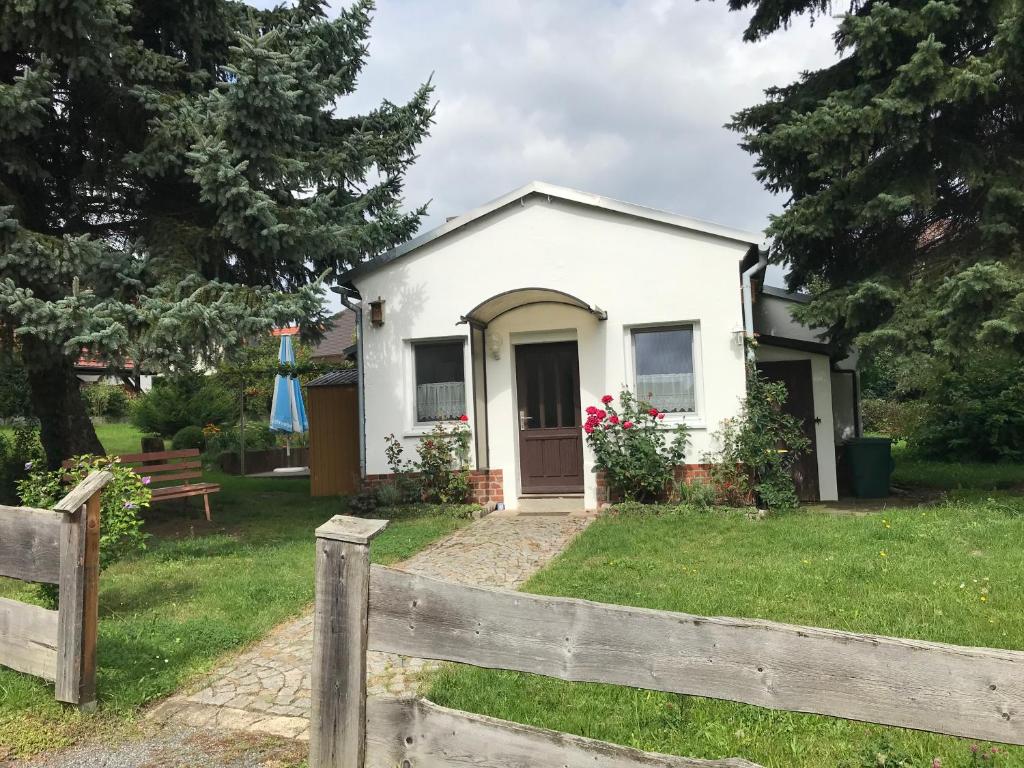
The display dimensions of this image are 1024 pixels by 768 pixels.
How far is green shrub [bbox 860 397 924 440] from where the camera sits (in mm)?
16594

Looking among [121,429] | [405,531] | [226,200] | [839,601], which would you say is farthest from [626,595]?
[121,429]

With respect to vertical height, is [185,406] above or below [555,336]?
below

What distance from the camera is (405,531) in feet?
28.7

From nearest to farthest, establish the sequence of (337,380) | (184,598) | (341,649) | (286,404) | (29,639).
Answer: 1. (341,649)
2. (29,639)
3. (184,598)
4. (337,380)
5. (286,404)

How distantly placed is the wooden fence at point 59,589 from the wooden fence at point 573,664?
1.92 metres

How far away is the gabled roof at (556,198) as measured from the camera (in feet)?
31.6

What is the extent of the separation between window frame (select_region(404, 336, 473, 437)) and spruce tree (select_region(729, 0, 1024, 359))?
4.62 metres

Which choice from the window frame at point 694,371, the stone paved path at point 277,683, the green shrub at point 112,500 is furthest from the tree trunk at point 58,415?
the window frame at point 694,371

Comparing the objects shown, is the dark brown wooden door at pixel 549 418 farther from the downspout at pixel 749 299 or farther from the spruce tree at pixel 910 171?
the spruce tree at pixel 910 171

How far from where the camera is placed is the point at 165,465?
33.6 feet

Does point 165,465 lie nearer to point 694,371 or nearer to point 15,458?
point 15,458

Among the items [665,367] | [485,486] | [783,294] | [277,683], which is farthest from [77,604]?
[783,294]

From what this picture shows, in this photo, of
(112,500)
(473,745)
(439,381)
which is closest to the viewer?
(473,745)

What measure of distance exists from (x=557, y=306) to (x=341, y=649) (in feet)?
26.9
